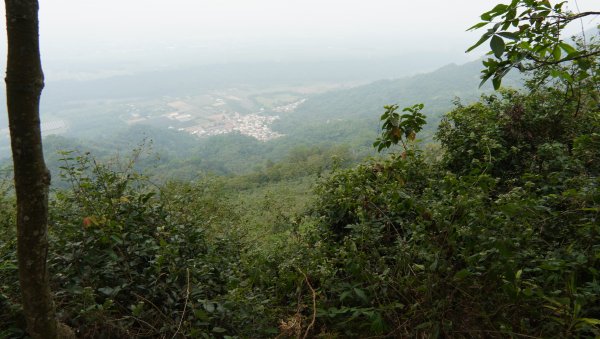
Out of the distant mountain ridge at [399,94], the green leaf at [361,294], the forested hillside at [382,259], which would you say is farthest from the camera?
the distant mountain ridge at [399,94]

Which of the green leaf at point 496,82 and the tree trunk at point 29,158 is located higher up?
the green leaf at point 496,82

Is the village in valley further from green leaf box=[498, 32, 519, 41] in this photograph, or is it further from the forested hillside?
green leaf box=[498, 32, 519, 41]

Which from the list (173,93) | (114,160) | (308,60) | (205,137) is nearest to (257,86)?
(173,93)

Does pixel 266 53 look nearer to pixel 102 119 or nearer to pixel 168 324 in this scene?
pixel 102 119

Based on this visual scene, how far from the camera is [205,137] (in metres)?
60.8

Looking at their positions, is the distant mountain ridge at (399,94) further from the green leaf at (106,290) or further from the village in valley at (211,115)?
the green leaf at (106,290)

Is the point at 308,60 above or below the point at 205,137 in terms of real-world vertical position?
above

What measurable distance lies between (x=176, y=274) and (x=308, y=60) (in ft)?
466

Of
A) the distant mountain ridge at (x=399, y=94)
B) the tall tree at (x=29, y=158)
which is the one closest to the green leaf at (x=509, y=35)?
the tall tree at (x=29, y=158)

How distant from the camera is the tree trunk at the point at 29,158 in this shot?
104 cm

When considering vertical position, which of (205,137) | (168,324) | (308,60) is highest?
(308,60)

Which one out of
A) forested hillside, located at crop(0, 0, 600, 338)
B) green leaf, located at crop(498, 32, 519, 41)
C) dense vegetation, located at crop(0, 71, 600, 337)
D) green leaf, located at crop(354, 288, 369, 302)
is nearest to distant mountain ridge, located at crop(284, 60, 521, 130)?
forested hillside, located at crop(0, 0, 600, 338)

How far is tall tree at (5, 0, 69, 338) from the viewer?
40.8 inches

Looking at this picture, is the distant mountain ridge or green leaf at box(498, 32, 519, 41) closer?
green leaf at box(498, 32, 519, 41)
